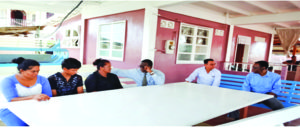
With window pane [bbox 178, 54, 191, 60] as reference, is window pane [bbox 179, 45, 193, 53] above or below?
above

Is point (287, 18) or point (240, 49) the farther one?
point (240, 49)

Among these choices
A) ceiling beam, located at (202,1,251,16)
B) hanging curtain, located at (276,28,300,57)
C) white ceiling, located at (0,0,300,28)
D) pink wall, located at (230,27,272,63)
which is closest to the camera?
ceiling beam, located at (202,1,251,16)

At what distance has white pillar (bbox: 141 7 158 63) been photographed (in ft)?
14.9

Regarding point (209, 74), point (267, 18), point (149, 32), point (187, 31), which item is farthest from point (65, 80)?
point (267, 18)

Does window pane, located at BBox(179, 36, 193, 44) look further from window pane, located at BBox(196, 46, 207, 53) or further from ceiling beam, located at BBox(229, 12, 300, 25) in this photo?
ceiling beam, located at BBox(229, 12, 300, 25)

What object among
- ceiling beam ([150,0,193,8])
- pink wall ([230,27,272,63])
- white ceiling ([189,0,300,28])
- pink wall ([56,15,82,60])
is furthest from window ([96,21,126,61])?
pink wall ([230,27,272,63])

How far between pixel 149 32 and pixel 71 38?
5.83 m

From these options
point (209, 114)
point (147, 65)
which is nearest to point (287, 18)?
point (147, 65)

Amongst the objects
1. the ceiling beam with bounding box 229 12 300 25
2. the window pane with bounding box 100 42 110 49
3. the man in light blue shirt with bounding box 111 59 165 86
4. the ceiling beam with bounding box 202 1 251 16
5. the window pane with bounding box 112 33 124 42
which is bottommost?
the man in light blue shirt with bounding box 111 59 165 86

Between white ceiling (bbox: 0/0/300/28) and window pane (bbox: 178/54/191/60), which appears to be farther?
window pane (bbox: 178/54/191/60)

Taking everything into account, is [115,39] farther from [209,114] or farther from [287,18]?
[287,18]

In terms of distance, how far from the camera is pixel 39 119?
1.14 m

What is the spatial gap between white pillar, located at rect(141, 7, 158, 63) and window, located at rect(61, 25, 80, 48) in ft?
15.1

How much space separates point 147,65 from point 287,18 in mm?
5162
